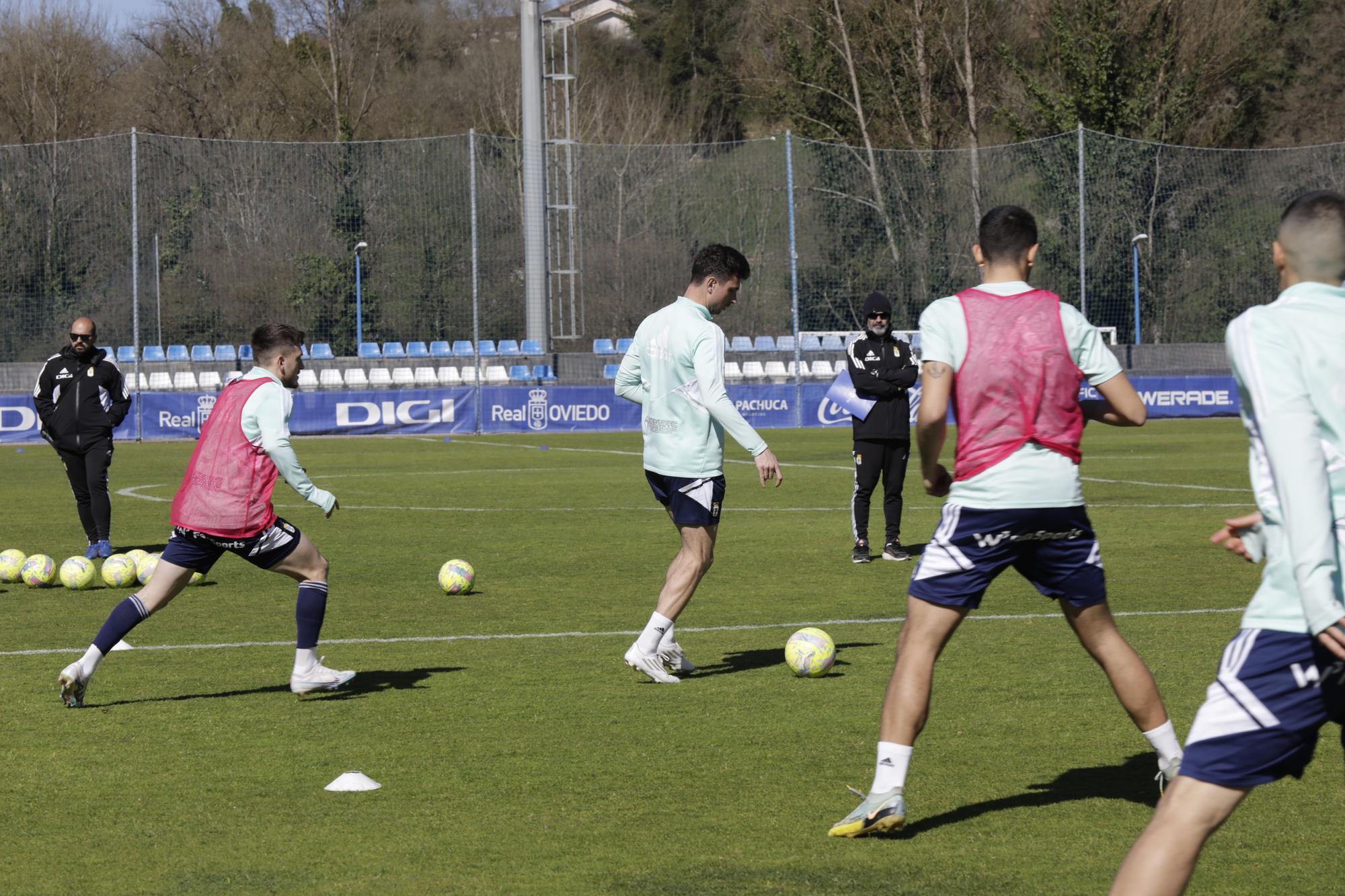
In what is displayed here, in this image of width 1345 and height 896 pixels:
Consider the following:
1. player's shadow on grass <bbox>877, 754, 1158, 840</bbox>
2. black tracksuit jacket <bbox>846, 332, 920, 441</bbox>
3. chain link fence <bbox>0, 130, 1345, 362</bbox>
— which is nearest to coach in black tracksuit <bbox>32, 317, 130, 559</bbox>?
black tracksuit jacket <bbox>846, 332, 920, 441</bbox>

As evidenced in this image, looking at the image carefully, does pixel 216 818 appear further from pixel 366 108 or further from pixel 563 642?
pixel 366 108

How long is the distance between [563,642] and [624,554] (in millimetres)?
4488

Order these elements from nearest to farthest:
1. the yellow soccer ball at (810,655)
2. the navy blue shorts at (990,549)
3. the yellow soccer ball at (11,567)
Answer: the navy blue shorts at (990,549) < the yellow soccer ball at (810,655) < the yellow soccer ball at (11,567)

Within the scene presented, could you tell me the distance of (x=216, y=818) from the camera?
229 inches

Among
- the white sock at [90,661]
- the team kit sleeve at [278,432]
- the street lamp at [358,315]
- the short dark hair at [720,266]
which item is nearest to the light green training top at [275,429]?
the team kit sleeve at [278,432]

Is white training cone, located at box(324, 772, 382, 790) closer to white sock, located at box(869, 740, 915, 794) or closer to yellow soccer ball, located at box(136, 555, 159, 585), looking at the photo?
white sock, located at box(869, 740, 915, 794)

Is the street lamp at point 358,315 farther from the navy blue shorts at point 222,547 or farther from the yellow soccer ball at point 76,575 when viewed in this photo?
the navy blue shorts at point 222,547

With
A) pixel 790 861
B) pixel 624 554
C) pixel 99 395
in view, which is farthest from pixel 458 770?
pixel 99 395

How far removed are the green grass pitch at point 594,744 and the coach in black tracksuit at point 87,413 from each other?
1539 mm

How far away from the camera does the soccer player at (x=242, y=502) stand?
7.61m

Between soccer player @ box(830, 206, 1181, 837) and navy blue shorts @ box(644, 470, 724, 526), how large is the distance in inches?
111

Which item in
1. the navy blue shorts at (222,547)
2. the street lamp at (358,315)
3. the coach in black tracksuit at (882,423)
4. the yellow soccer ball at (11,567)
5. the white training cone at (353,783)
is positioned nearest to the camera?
the white training cone at (353,783)

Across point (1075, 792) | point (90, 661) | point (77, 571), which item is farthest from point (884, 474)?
point (1075, 792)

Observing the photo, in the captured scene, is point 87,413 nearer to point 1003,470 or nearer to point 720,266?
point 720,266
